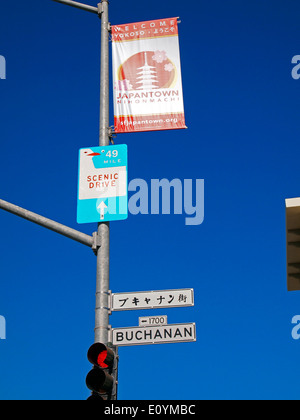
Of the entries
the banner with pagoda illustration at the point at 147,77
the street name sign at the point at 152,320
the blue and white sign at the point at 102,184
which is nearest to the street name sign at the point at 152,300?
the street name sign at the point at 152,320

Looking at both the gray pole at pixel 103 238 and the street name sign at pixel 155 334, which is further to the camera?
the gray pole at pixel 103 238

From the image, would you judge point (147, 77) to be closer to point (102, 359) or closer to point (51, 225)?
point (51, 225)

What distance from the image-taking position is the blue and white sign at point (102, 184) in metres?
9.73

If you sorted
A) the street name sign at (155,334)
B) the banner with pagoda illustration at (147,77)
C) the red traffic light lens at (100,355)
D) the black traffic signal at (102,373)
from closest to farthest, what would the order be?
the black traffic signal at (102,373), the red traffic light lens at (100,355), the street name sign at (155,334), the banner with pagoda illustration at (147,77)

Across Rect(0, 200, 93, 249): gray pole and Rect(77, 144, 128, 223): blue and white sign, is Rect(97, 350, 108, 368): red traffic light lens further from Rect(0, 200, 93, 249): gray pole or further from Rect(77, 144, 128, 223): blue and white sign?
Rect(77, 144, 128, 223): blue and white sign

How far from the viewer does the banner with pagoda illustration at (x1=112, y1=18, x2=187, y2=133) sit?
36.1ft

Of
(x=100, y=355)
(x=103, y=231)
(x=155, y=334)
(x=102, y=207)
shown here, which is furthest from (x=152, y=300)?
(x=102, y=207)

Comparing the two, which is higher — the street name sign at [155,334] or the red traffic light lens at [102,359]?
the street name sign at [155,334]

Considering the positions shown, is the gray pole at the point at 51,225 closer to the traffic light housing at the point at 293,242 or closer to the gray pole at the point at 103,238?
the gray pole at the point at 103,238

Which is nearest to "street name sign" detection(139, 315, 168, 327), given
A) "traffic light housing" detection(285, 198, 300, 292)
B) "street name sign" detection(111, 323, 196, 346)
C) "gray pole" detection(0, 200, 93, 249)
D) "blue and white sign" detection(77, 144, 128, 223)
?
"street name sign" detection(111, 323, 196, 346)

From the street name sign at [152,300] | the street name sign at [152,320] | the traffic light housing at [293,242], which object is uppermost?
the traffic light housing at [293,242]

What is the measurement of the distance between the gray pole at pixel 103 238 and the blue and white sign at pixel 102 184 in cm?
24
